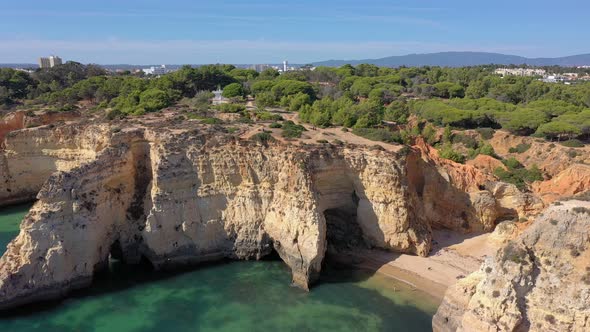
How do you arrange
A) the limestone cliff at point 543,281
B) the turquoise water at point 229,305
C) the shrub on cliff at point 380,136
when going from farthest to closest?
the shrub on cliff at point 380,136 < the turquoise water at point 229,305 < the limestone cliff at point 543,281

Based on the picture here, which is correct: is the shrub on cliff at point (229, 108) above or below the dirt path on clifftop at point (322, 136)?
above

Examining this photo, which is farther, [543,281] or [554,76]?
[554,76]

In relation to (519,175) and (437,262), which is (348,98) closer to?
(519,175)

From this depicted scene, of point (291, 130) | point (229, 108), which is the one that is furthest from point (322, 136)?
point (229, 108)

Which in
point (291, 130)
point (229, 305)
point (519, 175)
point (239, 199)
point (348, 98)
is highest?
point (348, 98)

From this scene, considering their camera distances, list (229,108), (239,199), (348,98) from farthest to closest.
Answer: (348,98)
(229,108)
(239,199)

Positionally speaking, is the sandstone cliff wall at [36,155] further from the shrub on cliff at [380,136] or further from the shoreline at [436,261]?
the shoreline at [436,261]

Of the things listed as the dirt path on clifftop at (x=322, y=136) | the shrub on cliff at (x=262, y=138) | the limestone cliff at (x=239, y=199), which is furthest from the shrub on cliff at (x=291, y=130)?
the limestone cliff at (x=239, y=199)
